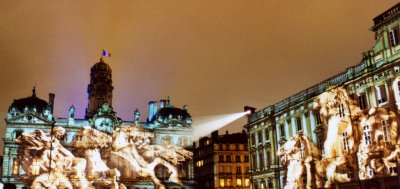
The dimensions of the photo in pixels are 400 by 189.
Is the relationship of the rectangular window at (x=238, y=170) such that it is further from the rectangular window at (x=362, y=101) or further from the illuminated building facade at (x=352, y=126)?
the rectangular window at (x=362, y=101)

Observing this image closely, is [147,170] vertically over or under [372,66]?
under

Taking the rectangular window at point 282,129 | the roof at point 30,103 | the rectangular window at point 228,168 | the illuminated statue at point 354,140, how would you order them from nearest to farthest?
1. the illuminated statue at point 354,140
2. the rectangular window at point 282,129
3. the roof at point 30,103
4. the rectangular window at point 228,168

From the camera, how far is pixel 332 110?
33156mm

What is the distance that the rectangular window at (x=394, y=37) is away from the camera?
99.3ft

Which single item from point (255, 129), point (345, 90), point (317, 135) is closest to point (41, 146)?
point (255, 129)

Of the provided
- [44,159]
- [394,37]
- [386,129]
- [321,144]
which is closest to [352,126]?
[386,129]

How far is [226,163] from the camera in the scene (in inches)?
2847

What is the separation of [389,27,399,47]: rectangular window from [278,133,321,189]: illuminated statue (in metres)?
11.9

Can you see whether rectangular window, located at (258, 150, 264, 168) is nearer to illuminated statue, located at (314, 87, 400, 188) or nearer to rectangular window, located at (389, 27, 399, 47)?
illuminated statue, located at (314, 87, 400, 188)

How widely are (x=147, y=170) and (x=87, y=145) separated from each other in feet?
30.6

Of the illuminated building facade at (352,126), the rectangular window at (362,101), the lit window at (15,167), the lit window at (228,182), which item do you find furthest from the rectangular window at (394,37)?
the lit window at (15,167)

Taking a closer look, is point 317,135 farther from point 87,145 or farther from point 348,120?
point 87,145

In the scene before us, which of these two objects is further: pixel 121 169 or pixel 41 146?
pixel 121 169

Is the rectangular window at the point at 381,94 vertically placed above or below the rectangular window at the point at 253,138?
above
